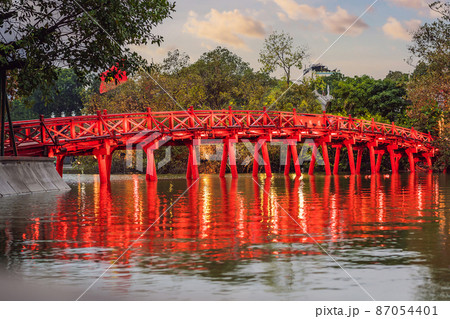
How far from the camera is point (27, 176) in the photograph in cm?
2628

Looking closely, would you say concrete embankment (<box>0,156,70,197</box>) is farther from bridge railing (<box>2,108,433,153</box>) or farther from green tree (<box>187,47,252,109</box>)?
green tree (<box>187,47,252,109</box>)

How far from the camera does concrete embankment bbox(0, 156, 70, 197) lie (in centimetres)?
2416

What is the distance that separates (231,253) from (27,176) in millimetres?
17405

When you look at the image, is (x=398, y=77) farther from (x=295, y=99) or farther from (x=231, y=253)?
(x=231, y=253)

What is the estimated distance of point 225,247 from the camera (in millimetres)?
10883

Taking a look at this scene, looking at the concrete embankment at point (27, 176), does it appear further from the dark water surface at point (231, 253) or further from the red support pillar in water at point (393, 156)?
the red support pillar in water at point (393, 156)

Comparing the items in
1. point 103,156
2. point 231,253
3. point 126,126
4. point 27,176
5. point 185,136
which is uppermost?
point 126,126

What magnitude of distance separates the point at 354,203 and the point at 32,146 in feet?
58.5

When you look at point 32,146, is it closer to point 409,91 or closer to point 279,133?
point 279,133

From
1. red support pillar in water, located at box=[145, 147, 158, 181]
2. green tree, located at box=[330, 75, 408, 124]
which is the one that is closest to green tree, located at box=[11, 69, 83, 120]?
green tree, located at box=[330, 75, 408, 124]

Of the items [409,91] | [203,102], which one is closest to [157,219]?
[409,91]

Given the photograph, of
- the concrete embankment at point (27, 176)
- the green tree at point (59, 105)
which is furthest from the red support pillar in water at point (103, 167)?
the green tree at point (59, 105)

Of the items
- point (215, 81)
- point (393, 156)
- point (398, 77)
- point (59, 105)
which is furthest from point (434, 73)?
point (59, 105)

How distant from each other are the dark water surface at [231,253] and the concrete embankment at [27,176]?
616 centimetres
